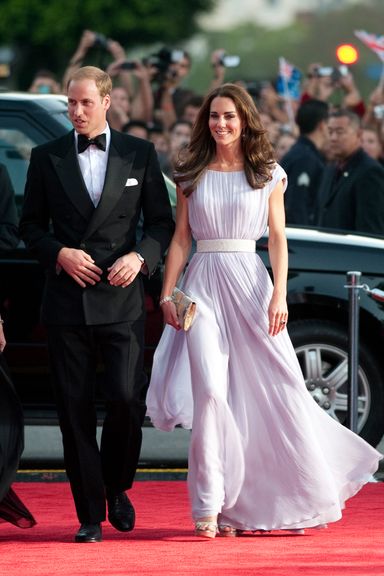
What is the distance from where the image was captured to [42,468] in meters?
11.1

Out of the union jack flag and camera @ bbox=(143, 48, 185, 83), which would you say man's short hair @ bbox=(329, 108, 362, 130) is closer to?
→ camera @ bbox=(143, 48, 185, 83)

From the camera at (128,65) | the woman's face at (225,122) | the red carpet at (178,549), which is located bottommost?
the red carpet at (178,549)

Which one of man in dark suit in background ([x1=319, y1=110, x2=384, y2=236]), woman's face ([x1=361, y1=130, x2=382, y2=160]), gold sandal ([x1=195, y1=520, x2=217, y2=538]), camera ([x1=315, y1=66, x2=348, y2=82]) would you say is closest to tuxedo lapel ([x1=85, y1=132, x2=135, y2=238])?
gold sandal ([x1=195, y1=520, x2=217, y2=538])

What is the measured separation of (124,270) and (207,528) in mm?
1160

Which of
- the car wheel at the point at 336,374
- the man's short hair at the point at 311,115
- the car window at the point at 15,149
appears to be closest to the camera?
the car window at the point at 15,149

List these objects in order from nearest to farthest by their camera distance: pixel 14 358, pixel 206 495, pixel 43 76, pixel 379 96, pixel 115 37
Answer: pixel 206 495
pixel 14 358
pixel 43 76
pixel 379 96
pixel 115 37

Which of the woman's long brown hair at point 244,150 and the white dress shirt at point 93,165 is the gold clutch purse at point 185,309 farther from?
the white dress shirt at point 93,165

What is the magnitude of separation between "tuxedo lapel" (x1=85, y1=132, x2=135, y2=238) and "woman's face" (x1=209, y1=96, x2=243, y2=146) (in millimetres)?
389

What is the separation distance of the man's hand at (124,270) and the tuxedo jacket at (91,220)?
8cm

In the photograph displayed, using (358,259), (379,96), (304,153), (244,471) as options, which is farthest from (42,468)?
(379,96)

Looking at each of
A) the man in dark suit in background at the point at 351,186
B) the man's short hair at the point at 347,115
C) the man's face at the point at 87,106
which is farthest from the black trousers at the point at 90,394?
the man's short hair at the point at 347,115

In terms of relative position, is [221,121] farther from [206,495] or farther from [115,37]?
[115,37]

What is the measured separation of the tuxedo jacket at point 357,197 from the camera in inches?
514

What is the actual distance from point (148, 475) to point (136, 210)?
2.70 metres
